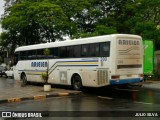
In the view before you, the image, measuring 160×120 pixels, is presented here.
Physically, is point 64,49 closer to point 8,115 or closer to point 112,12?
point 8,115

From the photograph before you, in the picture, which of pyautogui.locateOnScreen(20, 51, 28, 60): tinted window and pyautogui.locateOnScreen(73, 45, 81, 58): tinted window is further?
pyautogui.locateOnScreen(20, 51, 28, 60): tinted window

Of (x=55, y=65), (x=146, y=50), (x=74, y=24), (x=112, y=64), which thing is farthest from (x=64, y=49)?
(x=74, y=24)

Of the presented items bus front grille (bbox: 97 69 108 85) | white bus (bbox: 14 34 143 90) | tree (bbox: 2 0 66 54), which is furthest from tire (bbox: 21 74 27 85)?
tree (bbox: 2 0 66 54)

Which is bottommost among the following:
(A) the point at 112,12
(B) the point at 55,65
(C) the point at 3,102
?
(C) the point at 3,102

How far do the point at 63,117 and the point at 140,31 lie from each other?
22991 millimetres

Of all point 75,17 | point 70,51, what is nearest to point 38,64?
point 70,51

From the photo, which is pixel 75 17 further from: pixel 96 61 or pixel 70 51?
pixel 96 61

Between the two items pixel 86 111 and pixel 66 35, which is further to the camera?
pixel 66 35

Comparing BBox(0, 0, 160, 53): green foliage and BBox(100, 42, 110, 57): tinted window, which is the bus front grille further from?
BBox(0, 0, 160, 53): green foliage

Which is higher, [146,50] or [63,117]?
[146,50]

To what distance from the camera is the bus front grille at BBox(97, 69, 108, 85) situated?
19281mm

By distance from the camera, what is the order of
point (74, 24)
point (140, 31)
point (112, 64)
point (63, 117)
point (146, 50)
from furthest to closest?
point (74, 24), point (140, 31), point (146, 50), point (112, 64), point (63, 117)

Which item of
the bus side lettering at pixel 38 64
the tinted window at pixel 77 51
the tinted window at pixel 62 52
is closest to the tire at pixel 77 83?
the tinted window at pixel 77 51

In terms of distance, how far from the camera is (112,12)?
42812 mm
